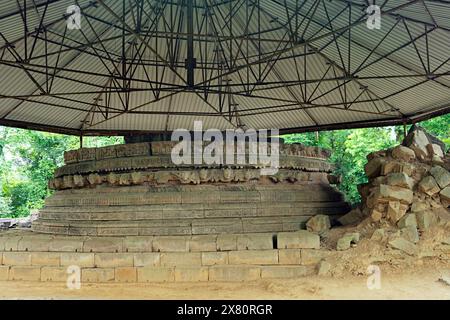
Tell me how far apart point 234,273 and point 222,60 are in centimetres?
1016

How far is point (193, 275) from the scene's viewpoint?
9.24 metres

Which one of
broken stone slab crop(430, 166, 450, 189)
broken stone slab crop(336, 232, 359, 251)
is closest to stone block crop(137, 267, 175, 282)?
broken stone slab crop(336, 232, 359, 251)

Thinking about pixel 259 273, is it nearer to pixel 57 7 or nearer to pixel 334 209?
pixel 334 209

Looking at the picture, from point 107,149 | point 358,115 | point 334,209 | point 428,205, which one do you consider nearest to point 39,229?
point 107,149

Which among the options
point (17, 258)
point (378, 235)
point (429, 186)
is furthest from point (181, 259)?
point (429, 186)

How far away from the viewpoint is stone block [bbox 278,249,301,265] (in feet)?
30.9

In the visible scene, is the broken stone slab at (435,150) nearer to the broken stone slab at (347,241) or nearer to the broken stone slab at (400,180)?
the broken stone slab at (400,180)

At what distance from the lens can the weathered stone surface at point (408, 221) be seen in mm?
9555

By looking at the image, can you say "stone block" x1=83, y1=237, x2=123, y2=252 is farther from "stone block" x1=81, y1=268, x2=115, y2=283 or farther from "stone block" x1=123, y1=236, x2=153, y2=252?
"stone block" x1=81, y1=268, x2=115, y2=283

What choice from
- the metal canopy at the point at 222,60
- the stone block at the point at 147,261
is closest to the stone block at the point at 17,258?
the stone block at the point at 147,261

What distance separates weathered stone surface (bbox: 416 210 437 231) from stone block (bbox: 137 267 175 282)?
245 inches

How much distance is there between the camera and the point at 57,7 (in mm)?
12156

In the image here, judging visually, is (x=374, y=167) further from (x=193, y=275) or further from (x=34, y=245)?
(x=34, y=245)
